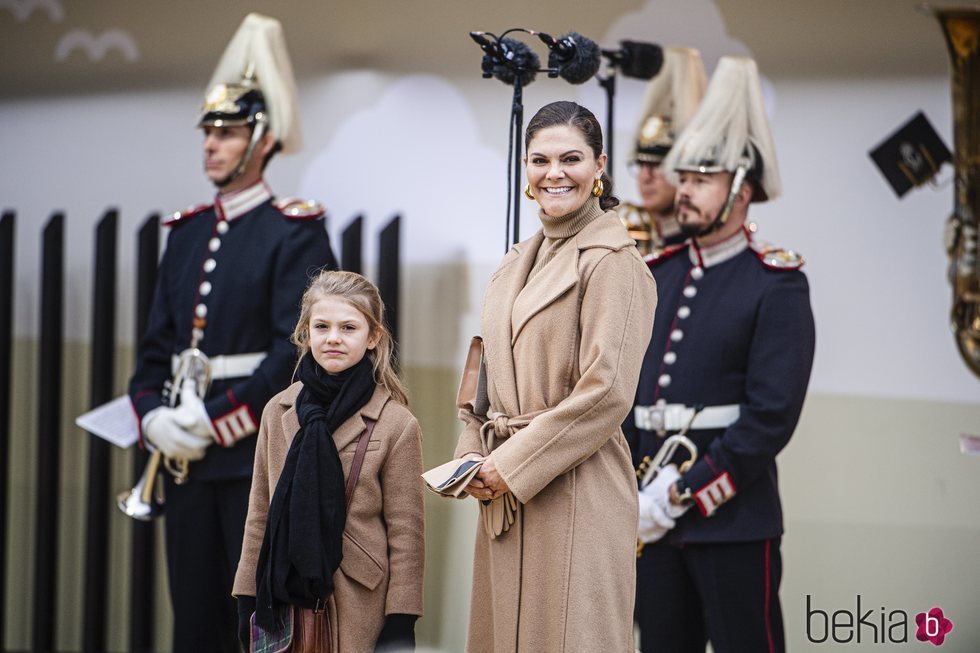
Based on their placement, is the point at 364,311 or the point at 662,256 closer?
the point at 364,311

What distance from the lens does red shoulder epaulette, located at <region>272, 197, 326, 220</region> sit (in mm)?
4020

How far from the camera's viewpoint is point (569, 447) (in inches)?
105

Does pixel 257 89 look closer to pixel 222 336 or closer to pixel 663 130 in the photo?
pixel 222 336

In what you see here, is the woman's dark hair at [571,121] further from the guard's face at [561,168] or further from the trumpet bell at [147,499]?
the trumpet bell at [147,499]

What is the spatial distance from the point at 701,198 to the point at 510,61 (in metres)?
0.83

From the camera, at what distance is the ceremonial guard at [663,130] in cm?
426

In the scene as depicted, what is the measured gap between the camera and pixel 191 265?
161 inches

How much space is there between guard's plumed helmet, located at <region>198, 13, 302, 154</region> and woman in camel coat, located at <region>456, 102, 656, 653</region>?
58.1 inches

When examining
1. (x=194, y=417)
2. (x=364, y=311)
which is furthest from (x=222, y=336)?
(x=364, y=311)

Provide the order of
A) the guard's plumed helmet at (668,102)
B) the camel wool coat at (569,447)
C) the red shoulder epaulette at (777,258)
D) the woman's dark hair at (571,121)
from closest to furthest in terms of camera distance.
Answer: the camel wool coat at (569,447), the woman's dark hair at (571,121), the red shoulder epaulette at (777,258), the guard's plumed helmet at (668,102)

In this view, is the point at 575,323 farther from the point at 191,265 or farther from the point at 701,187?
the point at 191,265

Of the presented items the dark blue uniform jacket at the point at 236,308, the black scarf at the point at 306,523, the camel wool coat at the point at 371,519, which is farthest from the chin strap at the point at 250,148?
the black scarf at the point at 306,523

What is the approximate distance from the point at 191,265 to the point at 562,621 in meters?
1.86

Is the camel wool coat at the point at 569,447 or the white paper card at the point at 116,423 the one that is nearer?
the camel wool coat at the point at 569,447
